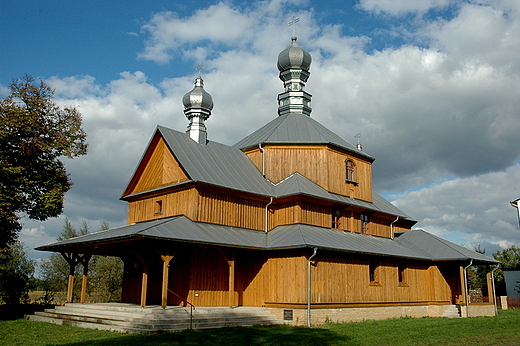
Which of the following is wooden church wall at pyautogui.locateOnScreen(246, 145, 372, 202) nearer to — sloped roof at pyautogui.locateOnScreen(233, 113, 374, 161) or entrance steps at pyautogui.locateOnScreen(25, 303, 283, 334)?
sloped roof at pyautogui.locateOnScreen(233, 113, 374, 161)

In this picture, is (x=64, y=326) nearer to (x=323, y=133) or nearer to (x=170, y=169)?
(x=170, y=169)

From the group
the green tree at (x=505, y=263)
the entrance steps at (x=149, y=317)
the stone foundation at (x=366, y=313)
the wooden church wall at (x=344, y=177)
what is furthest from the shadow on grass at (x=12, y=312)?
the green tree at (x=505, y=263)

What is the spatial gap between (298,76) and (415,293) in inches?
533

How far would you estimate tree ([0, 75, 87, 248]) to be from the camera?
2078 cm

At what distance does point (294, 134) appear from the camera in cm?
2458

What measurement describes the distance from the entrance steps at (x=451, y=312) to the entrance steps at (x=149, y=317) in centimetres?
1038

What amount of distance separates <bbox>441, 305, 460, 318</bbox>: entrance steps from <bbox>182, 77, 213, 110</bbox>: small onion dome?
1562 cm

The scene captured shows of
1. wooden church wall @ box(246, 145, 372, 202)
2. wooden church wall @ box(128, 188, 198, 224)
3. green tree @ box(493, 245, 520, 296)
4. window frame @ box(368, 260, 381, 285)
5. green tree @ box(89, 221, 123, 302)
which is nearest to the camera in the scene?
wooden church wall @ box(128, 188, 198, 224)

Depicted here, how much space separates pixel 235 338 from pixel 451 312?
14897 mm

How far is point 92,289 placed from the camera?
103ft

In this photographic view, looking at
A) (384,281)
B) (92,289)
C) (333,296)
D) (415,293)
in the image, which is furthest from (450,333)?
(92,289)

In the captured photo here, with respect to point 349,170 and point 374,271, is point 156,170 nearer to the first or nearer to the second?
point 349,170

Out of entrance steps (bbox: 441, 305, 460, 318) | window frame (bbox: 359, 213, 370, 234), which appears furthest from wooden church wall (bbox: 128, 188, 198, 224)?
entrance steps (bbox: 441, 305, 460, 318)

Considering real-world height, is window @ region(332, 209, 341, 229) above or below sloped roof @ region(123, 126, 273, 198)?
below
